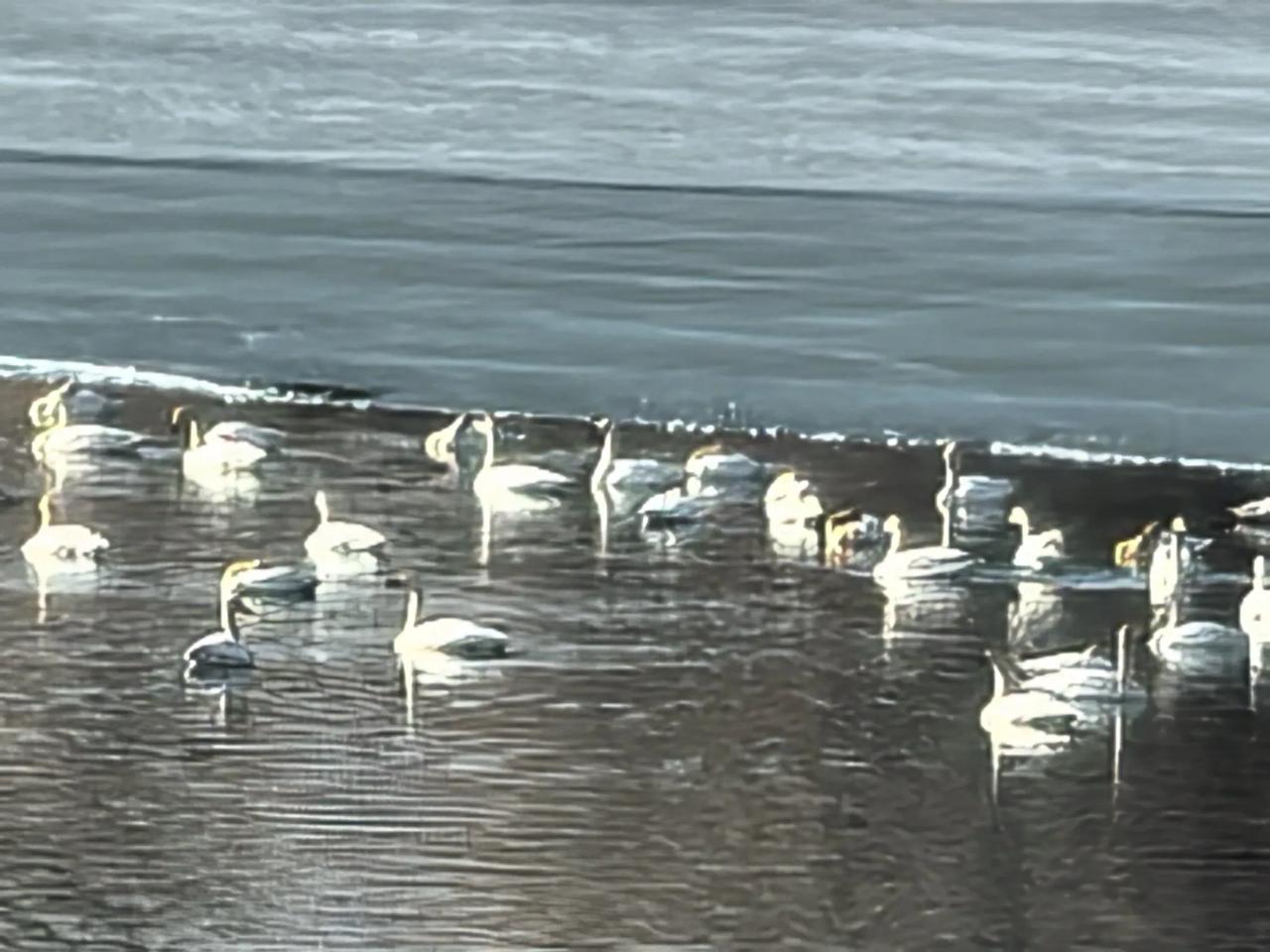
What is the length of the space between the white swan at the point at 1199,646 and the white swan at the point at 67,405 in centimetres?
754

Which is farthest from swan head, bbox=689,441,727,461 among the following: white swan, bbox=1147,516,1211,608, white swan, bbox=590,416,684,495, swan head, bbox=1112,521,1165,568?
white swan, bbox=1147,516,1211,608

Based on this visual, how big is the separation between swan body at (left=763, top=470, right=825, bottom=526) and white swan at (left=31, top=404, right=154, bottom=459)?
4.12m

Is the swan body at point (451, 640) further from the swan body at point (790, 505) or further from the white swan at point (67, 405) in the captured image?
the white swan at point (67, 405)

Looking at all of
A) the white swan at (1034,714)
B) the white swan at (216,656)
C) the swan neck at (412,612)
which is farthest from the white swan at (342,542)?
the white swan at (1034,714)

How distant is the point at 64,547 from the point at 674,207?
10071 mm

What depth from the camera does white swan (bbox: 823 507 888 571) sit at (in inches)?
799

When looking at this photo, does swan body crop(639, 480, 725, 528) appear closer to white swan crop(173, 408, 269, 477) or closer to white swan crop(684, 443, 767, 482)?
white swan crop(684, 443, 767, 482)

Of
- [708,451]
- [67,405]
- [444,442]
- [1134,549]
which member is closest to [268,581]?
[444,442]

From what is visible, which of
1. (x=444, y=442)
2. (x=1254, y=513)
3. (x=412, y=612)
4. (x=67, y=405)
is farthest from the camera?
(x=67, y=405)

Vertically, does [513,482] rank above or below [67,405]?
below

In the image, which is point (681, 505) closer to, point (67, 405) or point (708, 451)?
point (708, 451)

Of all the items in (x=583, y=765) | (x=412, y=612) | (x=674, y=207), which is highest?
(x=674, y=207)

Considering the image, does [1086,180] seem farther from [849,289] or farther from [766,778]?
[766,778]

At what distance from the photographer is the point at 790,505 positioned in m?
20.9
